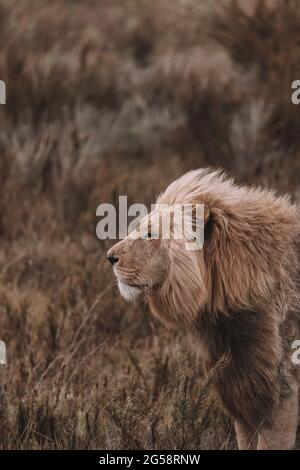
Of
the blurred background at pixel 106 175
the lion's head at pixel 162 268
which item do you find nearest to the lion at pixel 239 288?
the lion's head at pixel 162 268

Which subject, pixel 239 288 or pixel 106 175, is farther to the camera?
pixel 106 175

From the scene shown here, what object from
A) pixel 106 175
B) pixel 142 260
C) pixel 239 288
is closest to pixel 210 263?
pixel 239 288

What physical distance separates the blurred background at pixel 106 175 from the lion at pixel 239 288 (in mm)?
220

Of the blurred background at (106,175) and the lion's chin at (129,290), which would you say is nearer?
the lion's chin at (129,290)

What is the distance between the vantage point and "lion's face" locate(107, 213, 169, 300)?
11.2 feet

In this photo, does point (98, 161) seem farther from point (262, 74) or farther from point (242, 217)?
point (242, 217)

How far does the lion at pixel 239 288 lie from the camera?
338 cm

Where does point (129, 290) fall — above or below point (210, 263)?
below

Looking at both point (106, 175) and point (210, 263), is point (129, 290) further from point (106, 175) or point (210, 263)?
point (106, 175)

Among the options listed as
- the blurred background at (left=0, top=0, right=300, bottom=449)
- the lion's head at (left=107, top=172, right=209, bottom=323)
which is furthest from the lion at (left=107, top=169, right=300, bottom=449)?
the blurred background at (left=0, top=0, right=300, bottom=449)

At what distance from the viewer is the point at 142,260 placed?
3.41 m

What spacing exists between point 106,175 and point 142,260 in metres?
4.39

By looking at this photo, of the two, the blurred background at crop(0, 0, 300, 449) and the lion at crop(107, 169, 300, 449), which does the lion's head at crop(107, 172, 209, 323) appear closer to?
the lion at crop(107, 169, 300, 449)

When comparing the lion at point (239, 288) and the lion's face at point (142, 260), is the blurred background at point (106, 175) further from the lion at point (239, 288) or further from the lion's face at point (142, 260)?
the lion's face at point (142, 260)
